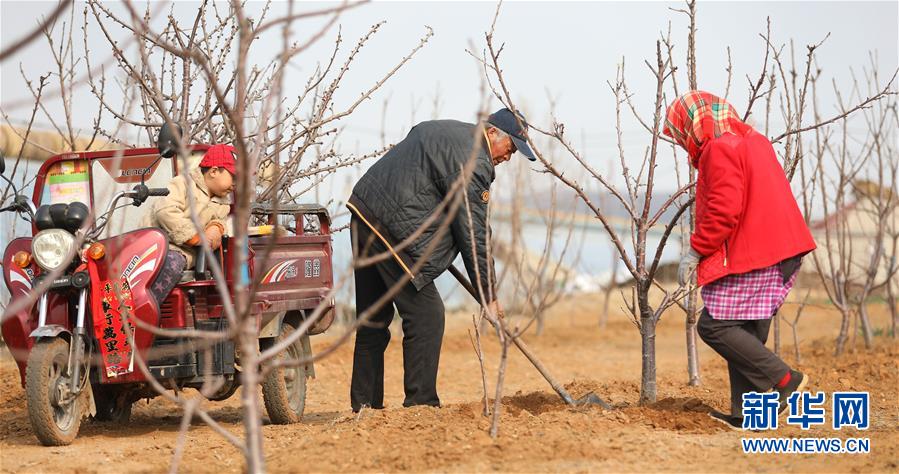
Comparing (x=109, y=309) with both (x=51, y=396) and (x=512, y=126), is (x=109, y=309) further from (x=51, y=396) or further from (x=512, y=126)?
(x=512, y=126)

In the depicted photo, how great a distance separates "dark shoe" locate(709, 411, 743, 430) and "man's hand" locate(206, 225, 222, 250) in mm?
2747

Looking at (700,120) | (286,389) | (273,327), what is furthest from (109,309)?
(700,120)

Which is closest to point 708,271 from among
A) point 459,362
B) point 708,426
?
point 708,426

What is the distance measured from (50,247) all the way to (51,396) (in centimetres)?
75

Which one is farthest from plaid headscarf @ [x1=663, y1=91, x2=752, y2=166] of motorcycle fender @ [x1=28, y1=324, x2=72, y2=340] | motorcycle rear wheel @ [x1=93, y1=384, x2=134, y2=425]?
motorcycle rear wheel @ [x1=93, y1=384, x2=134, y2=425]

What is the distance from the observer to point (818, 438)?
5.04m

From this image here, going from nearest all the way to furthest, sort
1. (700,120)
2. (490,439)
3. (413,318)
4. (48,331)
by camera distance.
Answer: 1. (490,439)
2. (700,120)
3. (48,331)
4. (413,318)

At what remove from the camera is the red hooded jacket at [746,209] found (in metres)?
5.25

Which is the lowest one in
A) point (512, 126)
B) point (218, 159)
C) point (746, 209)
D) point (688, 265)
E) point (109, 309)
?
point (109, 309)

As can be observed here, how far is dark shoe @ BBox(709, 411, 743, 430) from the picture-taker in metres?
5.43

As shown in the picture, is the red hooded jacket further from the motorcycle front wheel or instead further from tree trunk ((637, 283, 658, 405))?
the motorcycle front wheel

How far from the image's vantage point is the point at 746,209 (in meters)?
5.30

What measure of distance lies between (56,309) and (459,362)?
18.9 ft

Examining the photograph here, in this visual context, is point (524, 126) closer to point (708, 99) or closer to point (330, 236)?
point (708, 99)
